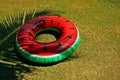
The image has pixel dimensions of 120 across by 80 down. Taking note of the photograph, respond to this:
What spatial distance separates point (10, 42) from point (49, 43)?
1.82 m

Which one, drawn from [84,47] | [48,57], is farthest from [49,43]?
[84,47]

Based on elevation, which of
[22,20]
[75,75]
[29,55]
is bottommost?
[75,75]

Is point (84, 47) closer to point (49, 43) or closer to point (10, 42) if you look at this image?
point (49, 43)

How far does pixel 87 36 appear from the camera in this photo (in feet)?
32.0

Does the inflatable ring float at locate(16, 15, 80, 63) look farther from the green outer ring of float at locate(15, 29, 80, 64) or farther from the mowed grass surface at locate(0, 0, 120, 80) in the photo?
the mowed grass surface at locate(0, 0, 120, 80)

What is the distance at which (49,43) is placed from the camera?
8.68 meters

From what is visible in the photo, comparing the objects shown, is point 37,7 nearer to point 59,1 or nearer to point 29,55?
point 59,1

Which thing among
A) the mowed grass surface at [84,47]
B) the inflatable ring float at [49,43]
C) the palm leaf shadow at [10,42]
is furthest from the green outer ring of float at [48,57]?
the palm leaf shadow at [10,42]

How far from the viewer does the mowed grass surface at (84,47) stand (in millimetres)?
8234

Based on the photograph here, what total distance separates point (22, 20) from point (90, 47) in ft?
10.7

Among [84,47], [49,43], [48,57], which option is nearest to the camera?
[48,57]

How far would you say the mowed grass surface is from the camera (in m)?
8.23

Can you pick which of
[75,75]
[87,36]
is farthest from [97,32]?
[75,75]

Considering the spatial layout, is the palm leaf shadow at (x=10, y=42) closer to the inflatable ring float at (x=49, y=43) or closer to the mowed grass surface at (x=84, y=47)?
the mowed grass surface at (x=84, y=47)
